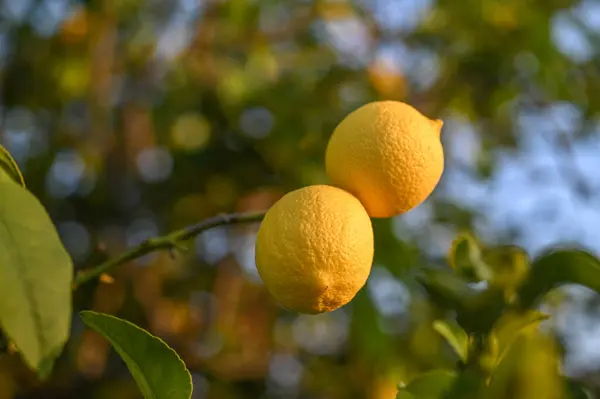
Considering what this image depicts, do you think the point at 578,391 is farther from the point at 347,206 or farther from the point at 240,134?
the point at 240,134

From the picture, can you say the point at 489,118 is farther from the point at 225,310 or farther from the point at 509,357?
the point at 509,357

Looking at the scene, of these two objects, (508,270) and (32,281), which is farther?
(508,270)

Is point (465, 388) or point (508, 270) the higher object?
point (465, 388)

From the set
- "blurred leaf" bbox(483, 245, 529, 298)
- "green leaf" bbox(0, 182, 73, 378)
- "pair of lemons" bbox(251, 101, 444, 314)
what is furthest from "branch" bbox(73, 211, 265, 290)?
"blurred leaf" bbox(483, 245, 529, 298)

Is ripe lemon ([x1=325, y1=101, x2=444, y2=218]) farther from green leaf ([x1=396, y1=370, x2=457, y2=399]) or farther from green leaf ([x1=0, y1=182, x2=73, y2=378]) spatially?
green leaf ([x1=0, y1=182, x2=73, y2=378])

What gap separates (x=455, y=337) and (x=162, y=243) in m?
0.28

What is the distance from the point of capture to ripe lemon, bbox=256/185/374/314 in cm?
53

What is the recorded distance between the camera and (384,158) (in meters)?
0.59

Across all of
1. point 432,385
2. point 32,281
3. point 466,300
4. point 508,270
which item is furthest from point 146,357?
point 508,270

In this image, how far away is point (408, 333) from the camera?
64.6 inches

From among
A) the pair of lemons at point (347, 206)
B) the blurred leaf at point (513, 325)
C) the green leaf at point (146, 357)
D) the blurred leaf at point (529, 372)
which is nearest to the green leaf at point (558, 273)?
the blurred leaf at point (513, 325)

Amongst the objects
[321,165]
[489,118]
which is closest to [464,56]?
[489,118]

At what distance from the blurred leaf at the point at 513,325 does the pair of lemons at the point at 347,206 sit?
0.14 meters

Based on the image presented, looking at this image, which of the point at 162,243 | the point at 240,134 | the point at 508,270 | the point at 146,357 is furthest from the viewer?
the point at 240,134
